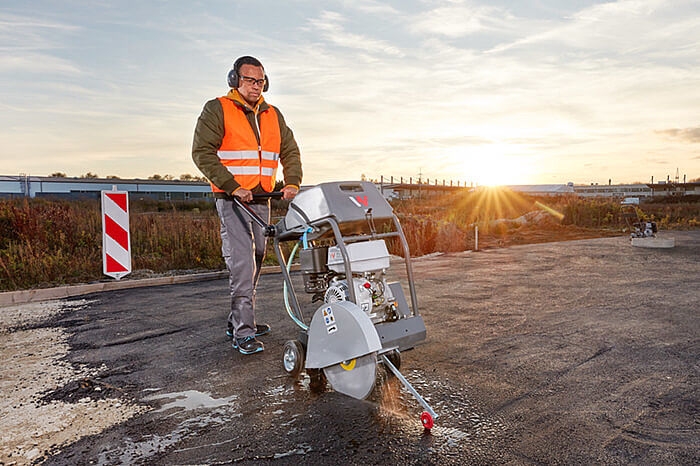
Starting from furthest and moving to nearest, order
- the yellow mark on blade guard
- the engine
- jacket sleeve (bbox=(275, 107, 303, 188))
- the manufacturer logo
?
1. jacket sleeve (bbox=(275, 107, 303, 188))
2. the manufacturer logo
3. the engine
4. the yellow mark on blade guard

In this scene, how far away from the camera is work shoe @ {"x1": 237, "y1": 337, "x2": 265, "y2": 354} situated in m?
4.57

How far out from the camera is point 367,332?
3.17m

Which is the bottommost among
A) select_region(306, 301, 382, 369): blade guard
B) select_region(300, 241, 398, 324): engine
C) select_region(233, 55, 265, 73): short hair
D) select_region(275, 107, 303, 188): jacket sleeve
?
select_region(306, 301, 382, 369): blade guard

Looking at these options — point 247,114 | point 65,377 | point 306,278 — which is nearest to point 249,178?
point 247,114

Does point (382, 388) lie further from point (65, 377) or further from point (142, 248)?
point (142, 248)

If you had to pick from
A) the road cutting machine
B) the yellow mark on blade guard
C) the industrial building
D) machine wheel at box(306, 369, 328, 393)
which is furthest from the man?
the industrial building

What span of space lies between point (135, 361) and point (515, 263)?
826 centimetres

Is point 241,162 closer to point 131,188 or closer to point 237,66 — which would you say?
point 237,66

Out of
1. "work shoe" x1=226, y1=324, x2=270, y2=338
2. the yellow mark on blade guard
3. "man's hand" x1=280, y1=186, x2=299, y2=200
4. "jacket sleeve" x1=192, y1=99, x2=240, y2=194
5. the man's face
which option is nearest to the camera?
the yellow mark on blade guard

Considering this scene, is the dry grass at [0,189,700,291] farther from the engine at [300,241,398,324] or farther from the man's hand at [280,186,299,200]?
the engine at [300,241,398,324]

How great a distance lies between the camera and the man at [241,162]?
441cm

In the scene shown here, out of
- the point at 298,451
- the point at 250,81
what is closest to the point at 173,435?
the point at 298,451

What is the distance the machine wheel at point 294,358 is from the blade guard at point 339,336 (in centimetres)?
28

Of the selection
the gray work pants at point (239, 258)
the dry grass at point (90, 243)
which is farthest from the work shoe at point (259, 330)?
the dry grass at point (90, 243)
